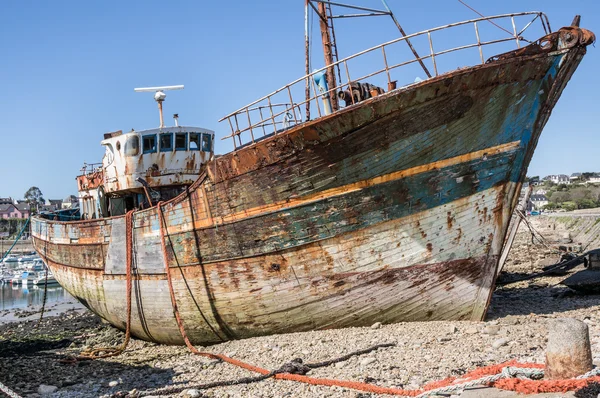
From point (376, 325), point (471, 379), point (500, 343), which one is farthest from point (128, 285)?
point (471, 379)

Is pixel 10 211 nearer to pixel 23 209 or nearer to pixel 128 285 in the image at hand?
pixel 23 209

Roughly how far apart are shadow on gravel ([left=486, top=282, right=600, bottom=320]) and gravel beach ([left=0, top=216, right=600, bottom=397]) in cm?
2

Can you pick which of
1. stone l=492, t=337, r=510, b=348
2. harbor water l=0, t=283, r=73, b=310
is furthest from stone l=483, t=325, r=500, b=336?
harbor water l=0, t=283, r=73, b=310

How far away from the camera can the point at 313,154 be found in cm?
812

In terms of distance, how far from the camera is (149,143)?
1288cm

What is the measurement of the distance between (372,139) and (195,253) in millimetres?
4170

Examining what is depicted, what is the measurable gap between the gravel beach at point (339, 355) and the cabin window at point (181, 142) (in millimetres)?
4944

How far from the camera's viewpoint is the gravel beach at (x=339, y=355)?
6359 mm

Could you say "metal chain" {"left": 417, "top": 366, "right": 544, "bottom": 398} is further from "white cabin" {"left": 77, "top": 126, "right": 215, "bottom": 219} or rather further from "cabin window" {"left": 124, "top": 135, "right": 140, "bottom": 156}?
"cabin window" {"left": 124, "top": 135, "right": 140, "bottom": 156}

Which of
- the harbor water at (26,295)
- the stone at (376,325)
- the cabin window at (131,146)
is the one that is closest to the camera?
the stone at (376,325)

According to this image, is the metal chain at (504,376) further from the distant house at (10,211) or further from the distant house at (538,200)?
the distant house at (10,211)

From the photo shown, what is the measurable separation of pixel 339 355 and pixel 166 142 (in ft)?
25.9

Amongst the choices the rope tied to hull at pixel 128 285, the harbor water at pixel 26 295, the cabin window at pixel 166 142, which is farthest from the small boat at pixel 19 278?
the rope tied to hull at pixel 128 285

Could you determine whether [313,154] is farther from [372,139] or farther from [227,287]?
[227,287]
